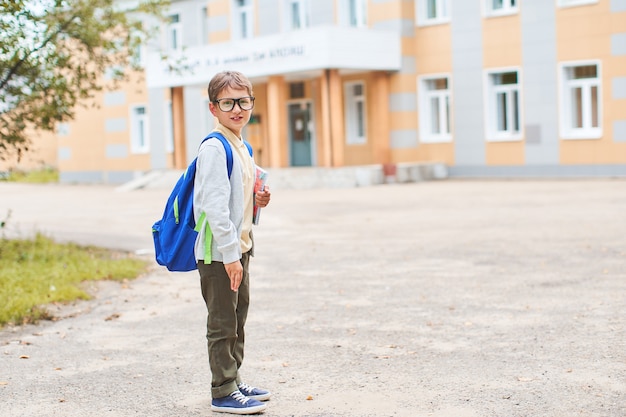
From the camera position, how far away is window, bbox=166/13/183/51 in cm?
3962

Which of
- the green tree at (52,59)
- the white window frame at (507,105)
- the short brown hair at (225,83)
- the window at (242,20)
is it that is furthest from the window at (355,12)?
the short brown hair at (225,83)

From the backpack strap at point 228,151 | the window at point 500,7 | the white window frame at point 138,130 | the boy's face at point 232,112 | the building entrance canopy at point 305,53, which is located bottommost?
the backpack strap at point 228,151

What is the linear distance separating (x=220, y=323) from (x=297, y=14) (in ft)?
101

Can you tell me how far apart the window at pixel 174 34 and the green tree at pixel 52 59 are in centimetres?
2566

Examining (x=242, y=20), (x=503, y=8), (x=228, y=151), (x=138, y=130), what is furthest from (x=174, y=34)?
(x=228, y=151)

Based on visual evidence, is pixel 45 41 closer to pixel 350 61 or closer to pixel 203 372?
pixel 203 372

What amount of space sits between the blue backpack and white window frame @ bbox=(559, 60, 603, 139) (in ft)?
79.5

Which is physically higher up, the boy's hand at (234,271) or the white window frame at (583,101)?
the white window frame at (583,101)

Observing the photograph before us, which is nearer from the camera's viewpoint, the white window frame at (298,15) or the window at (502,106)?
the window at (502,106)

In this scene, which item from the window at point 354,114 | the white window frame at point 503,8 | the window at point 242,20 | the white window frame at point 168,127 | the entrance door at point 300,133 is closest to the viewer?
the white window frame at point 503,8

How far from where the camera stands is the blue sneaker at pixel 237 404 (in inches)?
213

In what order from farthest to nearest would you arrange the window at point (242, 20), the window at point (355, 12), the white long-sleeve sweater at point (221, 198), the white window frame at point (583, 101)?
the window at point (242, 20)
the window at point (355, 12)
the white window frame at point (583, 101)
the white long-sleeve sweater at point (221, 198)

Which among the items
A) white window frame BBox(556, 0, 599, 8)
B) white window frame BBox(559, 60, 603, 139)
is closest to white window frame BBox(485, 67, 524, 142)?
white window frame BBox(559, 60, 603, 139)

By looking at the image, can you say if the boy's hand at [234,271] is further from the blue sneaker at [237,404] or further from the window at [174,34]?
the window at [174,34]
